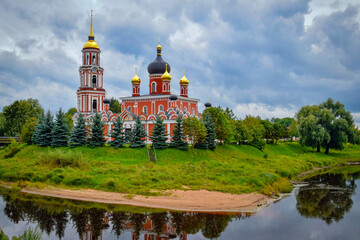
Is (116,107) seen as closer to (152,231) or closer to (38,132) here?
(38,132)

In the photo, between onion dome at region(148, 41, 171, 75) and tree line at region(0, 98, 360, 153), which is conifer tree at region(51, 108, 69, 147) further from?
onion dome at region(148, 41, 171, 75)

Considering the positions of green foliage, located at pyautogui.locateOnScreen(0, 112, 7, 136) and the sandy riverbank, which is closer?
the sandy riverbank

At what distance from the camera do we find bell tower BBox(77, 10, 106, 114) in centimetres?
4866

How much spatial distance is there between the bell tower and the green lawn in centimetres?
1571

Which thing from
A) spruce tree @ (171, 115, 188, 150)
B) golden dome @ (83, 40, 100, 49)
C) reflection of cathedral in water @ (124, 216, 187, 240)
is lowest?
reflection of cathedral in water @ (124, 216, 187, 240)

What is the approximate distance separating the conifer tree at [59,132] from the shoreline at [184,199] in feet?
43.7

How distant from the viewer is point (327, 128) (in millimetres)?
42875

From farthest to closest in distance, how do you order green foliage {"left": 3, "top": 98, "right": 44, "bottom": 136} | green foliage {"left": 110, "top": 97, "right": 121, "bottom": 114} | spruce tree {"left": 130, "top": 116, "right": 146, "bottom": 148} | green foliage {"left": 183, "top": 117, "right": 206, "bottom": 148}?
Result: green foliage {"left": 110, "top": 97, "right": 121, "bottom": 114} < green foliage {"left": 3, "top": 98, "right": 44, "bottom": 136} < green foliage {"left": 183, "top": 117, "right": 206, "bottom": 148} < spruce tree {"left": 130, "top": 116, "right": 146, "bottom": 148}

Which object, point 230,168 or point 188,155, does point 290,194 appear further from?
point 188,155

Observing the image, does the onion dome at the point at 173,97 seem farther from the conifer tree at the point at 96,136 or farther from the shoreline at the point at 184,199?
the shoreline at the point at 184,199

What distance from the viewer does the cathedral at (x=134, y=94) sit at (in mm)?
44853

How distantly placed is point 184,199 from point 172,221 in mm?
3266

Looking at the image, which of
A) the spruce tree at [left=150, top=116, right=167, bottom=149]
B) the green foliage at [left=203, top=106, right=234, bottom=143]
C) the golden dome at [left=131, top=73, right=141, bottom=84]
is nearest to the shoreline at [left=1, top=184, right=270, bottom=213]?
the spruce tree at [left=150, top=116, right=167, bottom=149]

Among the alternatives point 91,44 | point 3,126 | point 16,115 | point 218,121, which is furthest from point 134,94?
point 3,126
